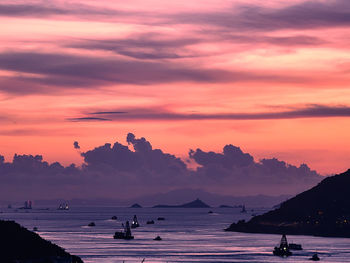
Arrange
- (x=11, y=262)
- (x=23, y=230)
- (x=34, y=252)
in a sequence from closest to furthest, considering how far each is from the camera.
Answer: (x=11, y=262) < (x=34, y=252) < (x=23, y=230)

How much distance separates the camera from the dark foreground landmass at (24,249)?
117 m

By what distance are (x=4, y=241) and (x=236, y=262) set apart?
291 feet

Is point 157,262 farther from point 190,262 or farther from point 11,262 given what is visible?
point 11,262

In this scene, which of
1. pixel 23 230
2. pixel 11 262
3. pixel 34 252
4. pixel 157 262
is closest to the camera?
pixel 11 262

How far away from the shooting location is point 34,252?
120688 millimetres

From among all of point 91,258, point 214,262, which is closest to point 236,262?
point 214,262

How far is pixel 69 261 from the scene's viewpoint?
123000 mm

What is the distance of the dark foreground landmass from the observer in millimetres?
117231

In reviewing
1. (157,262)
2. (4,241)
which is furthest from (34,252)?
(157,262)

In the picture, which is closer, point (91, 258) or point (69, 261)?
point (69, 261)

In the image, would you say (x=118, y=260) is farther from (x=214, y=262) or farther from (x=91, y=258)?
(x=214, y=262)

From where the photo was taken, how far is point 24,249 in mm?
120688

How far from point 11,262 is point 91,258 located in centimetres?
8714

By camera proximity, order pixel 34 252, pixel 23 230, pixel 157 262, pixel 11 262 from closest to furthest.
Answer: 1. pixel 11 262
2. pixel 34 252
3. pixel 23 230
4. pixel 157 262
